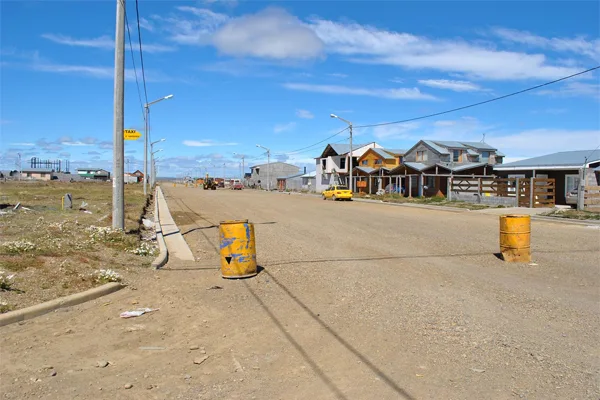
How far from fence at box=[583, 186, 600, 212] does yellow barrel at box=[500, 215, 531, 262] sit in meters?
18.2

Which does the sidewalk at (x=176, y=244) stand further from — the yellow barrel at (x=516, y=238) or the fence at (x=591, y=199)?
the fence at (x=591, y=199)

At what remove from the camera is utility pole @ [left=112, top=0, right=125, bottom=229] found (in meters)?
12.7

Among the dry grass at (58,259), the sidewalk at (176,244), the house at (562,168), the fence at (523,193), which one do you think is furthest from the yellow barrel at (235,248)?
the fence at (523,193)

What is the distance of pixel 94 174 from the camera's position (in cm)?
17625

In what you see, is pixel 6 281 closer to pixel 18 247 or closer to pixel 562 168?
pixel 18 247

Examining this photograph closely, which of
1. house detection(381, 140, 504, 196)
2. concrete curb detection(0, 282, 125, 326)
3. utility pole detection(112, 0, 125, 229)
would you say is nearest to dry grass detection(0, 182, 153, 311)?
concrete curb detection(0, 282, 125, 326)

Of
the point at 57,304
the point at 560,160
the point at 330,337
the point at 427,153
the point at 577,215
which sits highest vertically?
the point at 427,153

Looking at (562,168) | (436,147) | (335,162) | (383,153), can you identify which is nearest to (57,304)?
(562,168)

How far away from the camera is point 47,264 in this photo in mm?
8281

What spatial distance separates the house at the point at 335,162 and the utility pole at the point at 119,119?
58777 millimetres

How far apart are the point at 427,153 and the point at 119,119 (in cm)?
4630

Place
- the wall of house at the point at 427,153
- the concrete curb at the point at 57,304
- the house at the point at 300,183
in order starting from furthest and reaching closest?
the house at the point at 300,183
the wall of house at the point at 427,153
the concrete curb at the point at 57,304

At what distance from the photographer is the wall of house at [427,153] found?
5345 cm

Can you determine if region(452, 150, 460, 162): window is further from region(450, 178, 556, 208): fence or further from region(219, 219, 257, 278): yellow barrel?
region(219, 219, 257, 278): yellow barrel
